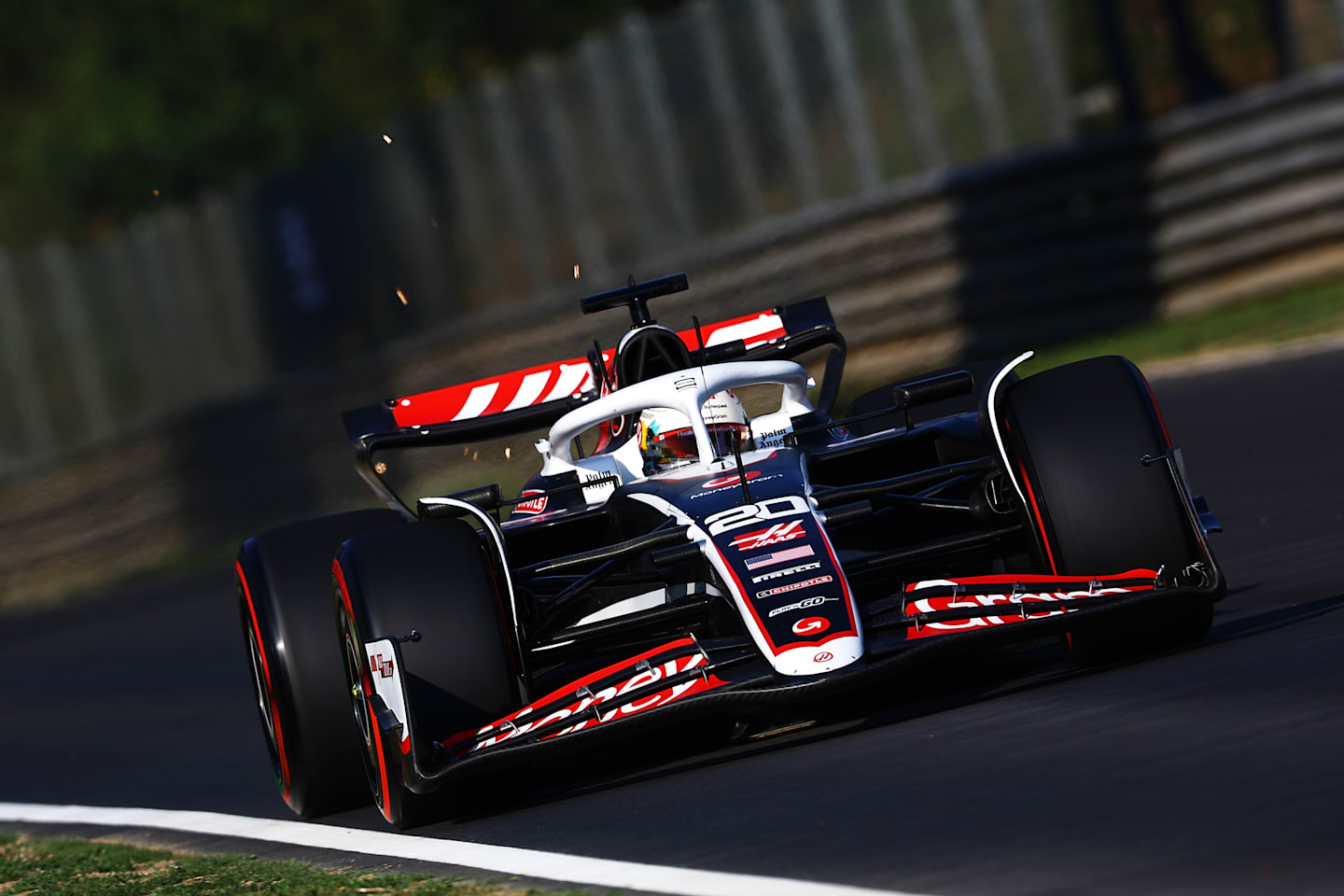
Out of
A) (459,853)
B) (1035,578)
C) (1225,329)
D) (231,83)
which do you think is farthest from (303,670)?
(231,83)

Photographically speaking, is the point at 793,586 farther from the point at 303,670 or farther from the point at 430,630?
the point at 303,670

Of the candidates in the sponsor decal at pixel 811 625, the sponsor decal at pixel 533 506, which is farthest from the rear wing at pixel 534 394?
the sponsor decal at pixel 811 625

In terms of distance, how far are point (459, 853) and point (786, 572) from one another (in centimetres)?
119

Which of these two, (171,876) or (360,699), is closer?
(171,876)

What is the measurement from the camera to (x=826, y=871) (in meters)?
4.63

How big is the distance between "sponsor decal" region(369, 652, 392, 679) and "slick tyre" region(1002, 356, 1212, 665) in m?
1.95

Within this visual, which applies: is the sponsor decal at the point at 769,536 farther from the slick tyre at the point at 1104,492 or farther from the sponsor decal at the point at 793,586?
the slick tyre at the point at 1104,492

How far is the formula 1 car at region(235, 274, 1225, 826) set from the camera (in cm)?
587

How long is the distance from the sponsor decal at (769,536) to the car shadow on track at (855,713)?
620 mm

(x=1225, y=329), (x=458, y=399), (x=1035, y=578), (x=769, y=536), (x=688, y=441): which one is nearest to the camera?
(x=1035, y=578)

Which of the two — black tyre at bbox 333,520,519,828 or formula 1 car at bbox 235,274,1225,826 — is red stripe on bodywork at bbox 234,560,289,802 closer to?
formula 1 car at bbox 235,274,1225,826

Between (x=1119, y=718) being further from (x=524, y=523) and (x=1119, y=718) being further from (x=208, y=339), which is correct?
(x=208, y=339)

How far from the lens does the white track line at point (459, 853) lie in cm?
462

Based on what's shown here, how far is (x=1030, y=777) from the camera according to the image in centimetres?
516
